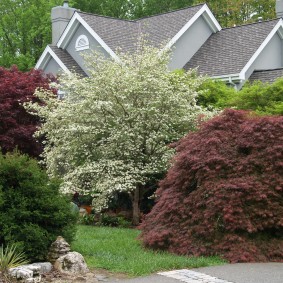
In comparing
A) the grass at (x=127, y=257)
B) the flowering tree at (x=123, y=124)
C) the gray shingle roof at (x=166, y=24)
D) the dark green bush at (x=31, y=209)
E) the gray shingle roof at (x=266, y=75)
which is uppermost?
the gray shingle roof at (x=166, y=24)

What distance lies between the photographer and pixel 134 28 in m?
25.7

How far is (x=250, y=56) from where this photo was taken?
73.5ft

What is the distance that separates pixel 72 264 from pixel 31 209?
4.83 feet

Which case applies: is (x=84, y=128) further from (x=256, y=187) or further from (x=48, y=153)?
(x=256, y=187)

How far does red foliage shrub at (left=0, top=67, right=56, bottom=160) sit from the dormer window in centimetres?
451

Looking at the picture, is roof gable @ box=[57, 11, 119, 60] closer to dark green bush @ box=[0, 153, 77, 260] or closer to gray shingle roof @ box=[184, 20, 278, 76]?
gray shingle roof @ box=[184, 20, 278, 76]

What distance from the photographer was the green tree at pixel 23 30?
111 ft

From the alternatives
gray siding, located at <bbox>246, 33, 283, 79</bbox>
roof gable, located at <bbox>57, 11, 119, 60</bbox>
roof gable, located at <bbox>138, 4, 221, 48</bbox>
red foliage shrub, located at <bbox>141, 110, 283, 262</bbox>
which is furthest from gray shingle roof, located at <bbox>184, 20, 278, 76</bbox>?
red foliage shrub, located at <bbox>141, 110, 283, 262</bbox>

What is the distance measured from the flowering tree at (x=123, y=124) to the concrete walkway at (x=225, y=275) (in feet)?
16.9

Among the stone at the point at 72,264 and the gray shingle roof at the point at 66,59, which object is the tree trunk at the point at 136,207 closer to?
the stone at the point at 72,264

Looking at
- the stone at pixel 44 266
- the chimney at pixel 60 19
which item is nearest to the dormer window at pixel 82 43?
the chimney at pixel 60 19

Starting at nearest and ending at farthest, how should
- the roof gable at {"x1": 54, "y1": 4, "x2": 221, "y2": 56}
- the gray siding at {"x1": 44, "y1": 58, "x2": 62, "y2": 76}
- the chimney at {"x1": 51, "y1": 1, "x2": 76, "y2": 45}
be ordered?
1. the roof gable at {"x1": 54, "y1": 4, "x2": 221, "y2": 56}
2. the gray siding at {"x1": 44, "y1": 58, "x2": 62, "y2": 76}
3. the chimney at {"x1": 51, "y1": 1, "x2": 76, "y2": 45}

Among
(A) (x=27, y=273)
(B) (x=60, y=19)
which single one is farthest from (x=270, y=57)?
(A) (x=27, y=273)

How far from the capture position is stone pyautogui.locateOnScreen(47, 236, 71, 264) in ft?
33.8
